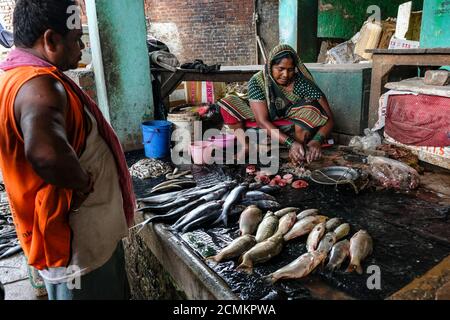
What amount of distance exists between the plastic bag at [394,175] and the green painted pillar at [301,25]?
522 cm

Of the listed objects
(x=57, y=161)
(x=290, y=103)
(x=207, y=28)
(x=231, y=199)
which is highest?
(x=207, y=28)

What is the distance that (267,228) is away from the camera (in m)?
2.98

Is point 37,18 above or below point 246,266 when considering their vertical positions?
above

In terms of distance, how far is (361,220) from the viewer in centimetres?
323

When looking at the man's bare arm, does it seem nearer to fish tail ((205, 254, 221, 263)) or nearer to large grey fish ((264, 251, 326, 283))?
fish tail ((205, 254, 221, 263))

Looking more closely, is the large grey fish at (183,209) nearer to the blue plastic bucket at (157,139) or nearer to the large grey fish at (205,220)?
the large grey fish at (205,220)

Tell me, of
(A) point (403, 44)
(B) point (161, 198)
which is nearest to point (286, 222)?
(B) point (161, 198)

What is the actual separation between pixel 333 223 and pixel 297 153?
5.75ft

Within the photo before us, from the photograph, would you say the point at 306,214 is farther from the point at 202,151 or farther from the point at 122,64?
the point at 122,64

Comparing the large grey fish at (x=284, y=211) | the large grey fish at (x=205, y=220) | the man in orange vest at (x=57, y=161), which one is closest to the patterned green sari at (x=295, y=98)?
the large grey fish at (x=284, y=211)

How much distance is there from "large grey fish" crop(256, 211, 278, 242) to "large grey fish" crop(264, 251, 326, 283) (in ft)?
1.40

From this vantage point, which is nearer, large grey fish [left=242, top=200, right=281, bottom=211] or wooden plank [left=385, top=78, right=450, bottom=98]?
large grey fish [left=242, top=200, right=281, bottom=211]

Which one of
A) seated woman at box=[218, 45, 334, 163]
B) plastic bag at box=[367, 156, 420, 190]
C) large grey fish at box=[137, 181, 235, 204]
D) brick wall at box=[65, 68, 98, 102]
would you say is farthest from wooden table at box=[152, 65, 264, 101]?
plastic bag at box=[367, 156, 420, 190]

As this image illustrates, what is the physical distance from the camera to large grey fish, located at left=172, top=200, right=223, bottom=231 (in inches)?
128
